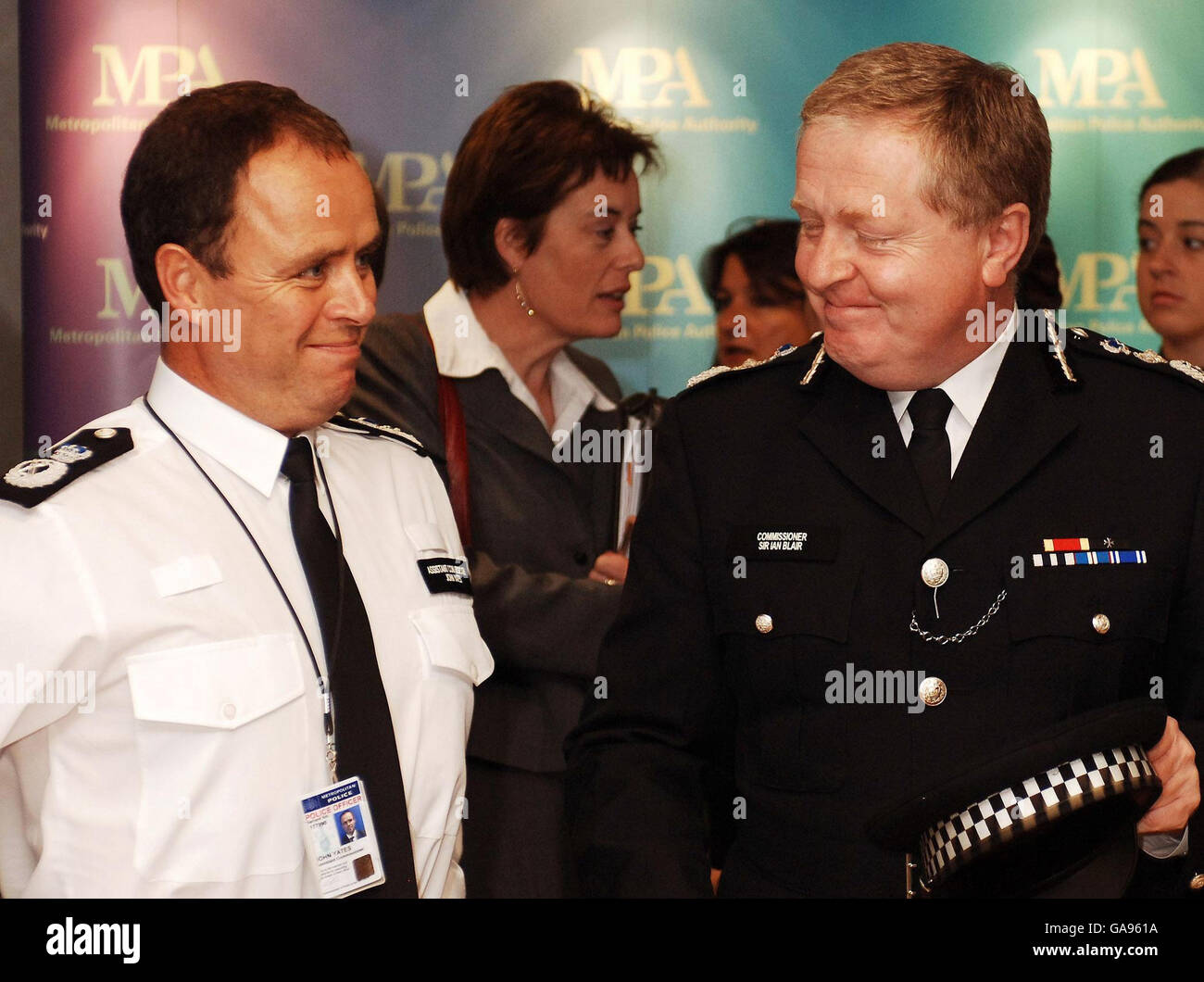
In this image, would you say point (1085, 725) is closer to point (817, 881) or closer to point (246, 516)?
point (817, 881)

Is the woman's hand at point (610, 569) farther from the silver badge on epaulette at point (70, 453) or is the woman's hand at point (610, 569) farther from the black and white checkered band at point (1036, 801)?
the black and white checkered band at point (1036, 801)

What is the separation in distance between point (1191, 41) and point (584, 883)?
3.50 metres

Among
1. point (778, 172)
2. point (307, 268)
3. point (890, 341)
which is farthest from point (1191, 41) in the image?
point (307, 268)

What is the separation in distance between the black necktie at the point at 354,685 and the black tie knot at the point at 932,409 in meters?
0.82

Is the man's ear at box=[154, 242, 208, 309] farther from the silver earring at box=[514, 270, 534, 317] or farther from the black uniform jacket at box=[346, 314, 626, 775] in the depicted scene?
the silver earring at box=[514, 270, 534, 317]

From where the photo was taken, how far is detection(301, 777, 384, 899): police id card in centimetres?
180

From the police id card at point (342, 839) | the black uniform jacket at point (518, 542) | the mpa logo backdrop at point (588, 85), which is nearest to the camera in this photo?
the police id card at point (342, 839)

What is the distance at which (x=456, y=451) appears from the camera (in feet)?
9.64

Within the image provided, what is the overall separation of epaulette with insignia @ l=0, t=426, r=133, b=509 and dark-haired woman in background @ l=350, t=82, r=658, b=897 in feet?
3.43

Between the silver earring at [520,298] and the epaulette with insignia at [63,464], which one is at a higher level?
the silver earring at [520,298]

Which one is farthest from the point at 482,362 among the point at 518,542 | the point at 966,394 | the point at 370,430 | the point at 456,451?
the point at 966,394

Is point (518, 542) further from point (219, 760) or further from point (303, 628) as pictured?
point (219, 760)

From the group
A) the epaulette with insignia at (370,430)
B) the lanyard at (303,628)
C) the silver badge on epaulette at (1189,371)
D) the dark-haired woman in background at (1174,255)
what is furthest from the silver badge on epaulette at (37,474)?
the dark-haired woman in background at (1174,255)

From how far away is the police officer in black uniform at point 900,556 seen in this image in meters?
1.84
